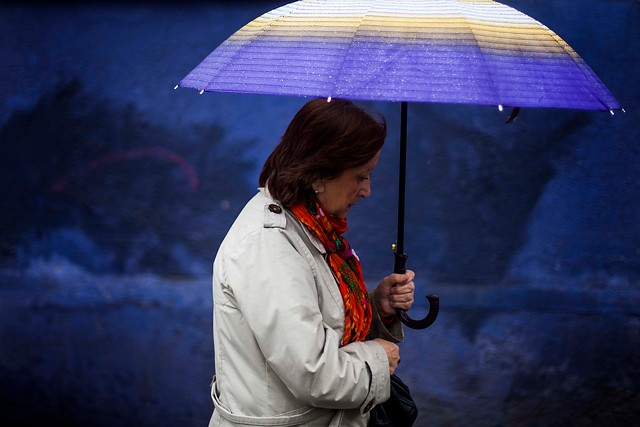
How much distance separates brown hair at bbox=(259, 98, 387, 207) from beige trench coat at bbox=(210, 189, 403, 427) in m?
0.08

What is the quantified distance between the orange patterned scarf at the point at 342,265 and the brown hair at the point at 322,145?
0.06 meters

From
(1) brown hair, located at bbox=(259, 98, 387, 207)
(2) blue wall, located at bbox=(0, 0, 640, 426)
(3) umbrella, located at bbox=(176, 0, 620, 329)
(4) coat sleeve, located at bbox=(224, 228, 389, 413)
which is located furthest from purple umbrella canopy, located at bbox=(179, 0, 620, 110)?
(2) blue wall, located at bbox=(0, 0, 640, 426)

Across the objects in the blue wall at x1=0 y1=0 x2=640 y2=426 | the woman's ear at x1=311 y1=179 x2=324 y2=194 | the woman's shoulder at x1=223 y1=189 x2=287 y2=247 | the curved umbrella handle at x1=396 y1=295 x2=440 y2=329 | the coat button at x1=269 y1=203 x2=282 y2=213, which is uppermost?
the woman's ear at x1=311 y1=179 x2=324 y2=194

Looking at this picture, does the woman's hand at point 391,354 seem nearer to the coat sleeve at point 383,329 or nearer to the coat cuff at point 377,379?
the coat cuff at point 377,379

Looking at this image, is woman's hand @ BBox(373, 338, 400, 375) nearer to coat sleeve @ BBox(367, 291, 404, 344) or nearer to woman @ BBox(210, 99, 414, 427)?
woman @ BBox(210, 99, 414, 427)

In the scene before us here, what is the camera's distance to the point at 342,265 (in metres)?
2.68

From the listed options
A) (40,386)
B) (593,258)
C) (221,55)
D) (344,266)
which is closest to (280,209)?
(344,266)

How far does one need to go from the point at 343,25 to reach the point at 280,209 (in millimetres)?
506

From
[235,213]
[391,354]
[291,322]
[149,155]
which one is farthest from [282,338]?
[149,155]

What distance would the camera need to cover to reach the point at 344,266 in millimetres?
2684

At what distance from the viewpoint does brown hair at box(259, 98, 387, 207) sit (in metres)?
2.50

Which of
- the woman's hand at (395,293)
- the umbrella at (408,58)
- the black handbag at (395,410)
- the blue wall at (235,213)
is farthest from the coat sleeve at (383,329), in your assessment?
the blue wall at (235,213)

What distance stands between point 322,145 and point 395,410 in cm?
84

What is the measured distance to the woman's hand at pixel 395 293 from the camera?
2.91 m
